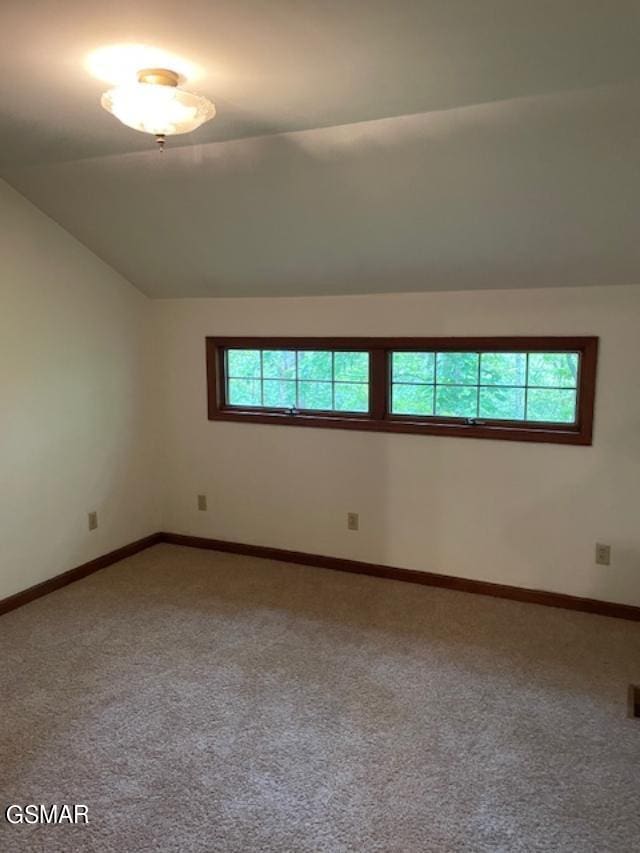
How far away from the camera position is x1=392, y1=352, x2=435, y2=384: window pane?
142 inches

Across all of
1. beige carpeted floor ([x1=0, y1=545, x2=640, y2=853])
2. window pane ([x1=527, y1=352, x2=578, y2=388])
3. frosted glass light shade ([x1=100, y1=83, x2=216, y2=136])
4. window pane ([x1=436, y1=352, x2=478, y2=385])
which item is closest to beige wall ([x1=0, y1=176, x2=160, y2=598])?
beige carpeted floor ([x1=0, y1=545, x2=640, y2=853])

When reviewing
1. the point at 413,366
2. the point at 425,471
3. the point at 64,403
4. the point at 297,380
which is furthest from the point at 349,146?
the point at 64,403

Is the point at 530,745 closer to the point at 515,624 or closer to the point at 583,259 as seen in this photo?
the point at 515,624

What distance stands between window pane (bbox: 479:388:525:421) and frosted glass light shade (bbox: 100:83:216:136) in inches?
84.8

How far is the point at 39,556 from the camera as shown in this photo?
3533 millimetres

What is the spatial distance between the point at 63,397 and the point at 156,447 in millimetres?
904

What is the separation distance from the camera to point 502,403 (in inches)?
136

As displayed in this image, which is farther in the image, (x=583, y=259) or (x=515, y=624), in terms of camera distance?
(x=515, y=624)

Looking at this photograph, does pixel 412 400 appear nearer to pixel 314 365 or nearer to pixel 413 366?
pixel 413 366

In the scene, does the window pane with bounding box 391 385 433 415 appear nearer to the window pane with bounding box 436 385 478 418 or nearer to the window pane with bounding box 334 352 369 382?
the window pane with bounding box 436 385 478 418

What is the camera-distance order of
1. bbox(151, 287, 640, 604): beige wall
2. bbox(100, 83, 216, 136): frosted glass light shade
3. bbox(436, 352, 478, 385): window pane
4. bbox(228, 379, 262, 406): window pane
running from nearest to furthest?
bbox(100, 83, 216, 136): frosted glass light shade < bbox(151, 287, 640, 604): beige wall < bbox(436, 352, 478, 385): window pane < bbox(228, 379, 262, 406): window pane

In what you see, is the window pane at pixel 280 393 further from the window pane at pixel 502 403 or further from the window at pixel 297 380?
the window pane at pixel 502 403

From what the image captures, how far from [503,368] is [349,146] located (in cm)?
152

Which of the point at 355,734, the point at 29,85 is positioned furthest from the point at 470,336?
the point at 29,85
